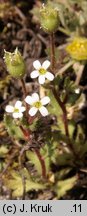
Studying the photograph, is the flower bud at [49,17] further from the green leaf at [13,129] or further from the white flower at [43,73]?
the green leaf at [13,129]

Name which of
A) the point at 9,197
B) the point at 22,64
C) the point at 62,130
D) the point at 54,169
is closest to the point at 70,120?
the point at 62,130

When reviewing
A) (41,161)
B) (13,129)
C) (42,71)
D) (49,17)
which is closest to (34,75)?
(42,71)

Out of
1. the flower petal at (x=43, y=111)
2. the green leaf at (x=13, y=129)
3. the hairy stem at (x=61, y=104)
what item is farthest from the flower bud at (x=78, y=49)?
the flower petal at (x=43, y=111)

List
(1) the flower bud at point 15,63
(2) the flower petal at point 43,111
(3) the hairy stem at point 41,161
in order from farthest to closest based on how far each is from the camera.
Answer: (3) the hairy stem at point 41,161
(2) the flower petal at point 43,111
(1) the flower bud at point 15,63

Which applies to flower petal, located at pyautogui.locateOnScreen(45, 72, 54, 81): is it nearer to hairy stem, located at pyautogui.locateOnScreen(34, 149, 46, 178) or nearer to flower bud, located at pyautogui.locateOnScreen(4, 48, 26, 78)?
flower bud, located at pyautogui.locateOnScreen(4, 48, 26, 78)

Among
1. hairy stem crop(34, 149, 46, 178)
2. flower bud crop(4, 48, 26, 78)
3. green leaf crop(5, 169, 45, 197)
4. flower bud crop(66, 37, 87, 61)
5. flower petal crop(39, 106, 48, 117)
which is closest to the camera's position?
flower bud crop(4, 48, 26, 78)

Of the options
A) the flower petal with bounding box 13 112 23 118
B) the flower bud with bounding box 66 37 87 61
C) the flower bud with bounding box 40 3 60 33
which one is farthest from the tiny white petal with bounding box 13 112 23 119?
the flower bud with bounding box 66 37 87 61
